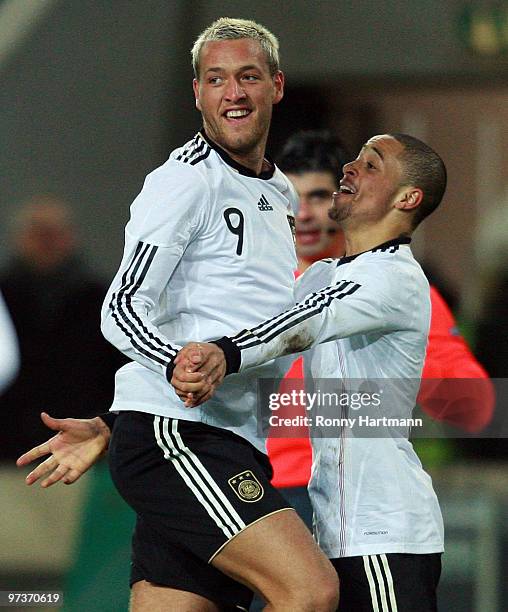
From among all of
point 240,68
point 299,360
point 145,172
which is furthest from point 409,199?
point 145,172

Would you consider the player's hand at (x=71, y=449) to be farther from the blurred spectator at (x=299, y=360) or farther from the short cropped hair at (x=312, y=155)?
the short cropped hair at (x=312, y=155)

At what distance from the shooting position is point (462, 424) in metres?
2.88

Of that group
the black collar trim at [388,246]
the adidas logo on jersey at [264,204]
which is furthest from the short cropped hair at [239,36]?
the black collar trim at [388,246]

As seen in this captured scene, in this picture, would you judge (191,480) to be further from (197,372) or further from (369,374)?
(369,374)

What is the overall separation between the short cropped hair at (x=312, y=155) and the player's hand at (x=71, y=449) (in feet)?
2.95

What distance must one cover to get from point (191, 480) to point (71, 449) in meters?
0.34

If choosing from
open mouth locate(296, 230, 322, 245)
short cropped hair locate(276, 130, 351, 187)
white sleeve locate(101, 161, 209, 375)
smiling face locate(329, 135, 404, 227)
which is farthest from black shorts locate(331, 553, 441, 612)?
short cropped hair locate(276, 130, 351, 187)

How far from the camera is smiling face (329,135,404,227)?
6.92 ft

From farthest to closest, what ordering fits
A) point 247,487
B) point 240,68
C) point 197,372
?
point 240,68, point 247,487, point 197,372

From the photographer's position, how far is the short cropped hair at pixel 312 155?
2.74 meters

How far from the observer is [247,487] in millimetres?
1844

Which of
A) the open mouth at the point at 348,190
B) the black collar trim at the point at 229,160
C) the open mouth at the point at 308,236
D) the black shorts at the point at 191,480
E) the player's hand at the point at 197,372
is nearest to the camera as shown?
the player's hand at the point at 197,372

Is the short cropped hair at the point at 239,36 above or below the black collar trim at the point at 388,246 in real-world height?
above

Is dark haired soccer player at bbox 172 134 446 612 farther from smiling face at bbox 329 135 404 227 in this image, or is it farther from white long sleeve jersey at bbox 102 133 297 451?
white long sleeve jersey at bbox 102 133 297 451
